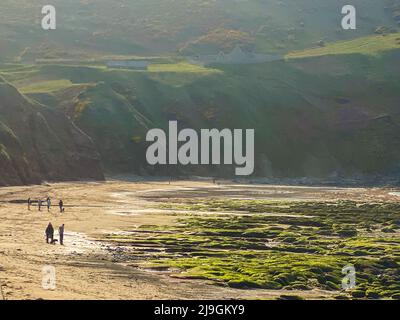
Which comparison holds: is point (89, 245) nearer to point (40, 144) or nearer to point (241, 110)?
point (40, 144)

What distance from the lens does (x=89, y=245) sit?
5006 cm

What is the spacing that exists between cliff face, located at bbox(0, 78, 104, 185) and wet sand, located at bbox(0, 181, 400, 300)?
4242mm

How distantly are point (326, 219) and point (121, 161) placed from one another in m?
61.7

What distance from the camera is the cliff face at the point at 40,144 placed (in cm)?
9831

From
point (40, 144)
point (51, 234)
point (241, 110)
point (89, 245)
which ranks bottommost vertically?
point (89, 245)

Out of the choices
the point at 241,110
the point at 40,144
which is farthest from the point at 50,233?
the point at 241,110

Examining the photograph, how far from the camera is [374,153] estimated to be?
508ft

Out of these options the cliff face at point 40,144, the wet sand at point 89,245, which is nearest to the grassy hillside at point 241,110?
the cliff face at point 40,144

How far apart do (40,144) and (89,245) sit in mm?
60050

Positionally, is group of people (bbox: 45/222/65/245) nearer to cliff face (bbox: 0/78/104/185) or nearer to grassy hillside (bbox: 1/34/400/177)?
cliff face (bbox: 0/78/104/185)

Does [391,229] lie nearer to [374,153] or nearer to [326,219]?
[326,219]

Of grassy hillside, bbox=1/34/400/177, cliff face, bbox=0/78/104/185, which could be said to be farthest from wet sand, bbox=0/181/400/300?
grassy hillside, bbox=1/34/400/177
